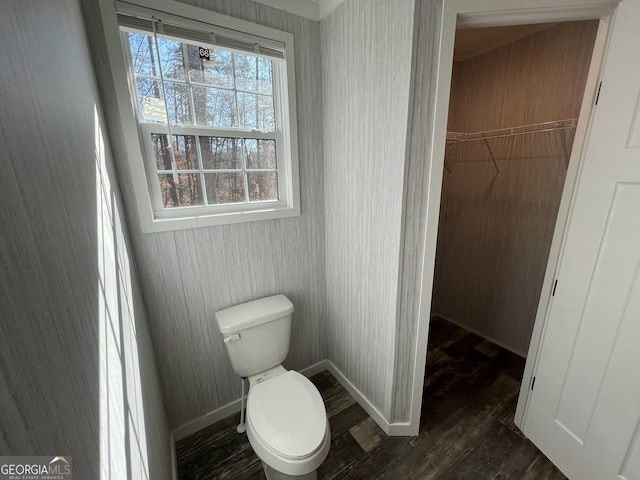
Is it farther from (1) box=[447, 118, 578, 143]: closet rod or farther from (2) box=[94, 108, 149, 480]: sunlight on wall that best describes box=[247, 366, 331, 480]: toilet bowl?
(1) box=[447, 118, 578, 143]: closet rod

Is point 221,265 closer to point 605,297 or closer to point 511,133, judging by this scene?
point 605,297

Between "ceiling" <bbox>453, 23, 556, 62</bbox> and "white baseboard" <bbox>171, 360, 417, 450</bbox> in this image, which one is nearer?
"white baseboard" <bbox>171, 360, 417, 450</bbox>

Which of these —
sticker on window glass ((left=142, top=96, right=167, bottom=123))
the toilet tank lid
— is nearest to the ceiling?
sticker on window glass ((left=142, top=96, right=167, bottom=123))

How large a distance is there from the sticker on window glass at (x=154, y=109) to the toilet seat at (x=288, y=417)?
4.65ft

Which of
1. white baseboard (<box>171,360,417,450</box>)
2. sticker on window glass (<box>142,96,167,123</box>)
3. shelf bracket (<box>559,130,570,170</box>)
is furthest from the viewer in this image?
shelf bracket (<box>559,130,570,170</box>)

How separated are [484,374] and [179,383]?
209 cm

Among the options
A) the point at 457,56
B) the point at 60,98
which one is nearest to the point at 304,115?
the point at 60,98

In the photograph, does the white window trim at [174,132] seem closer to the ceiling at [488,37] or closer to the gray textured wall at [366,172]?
the gray textured wall at [366,172]

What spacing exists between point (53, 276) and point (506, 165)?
2.58 meters

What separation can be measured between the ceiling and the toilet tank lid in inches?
83.9

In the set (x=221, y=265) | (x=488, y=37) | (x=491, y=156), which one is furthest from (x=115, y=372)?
(x=488, y=37)

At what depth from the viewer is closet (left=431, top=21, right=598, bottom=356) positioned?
5.70ft

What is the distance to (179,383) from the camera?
58.3 inches

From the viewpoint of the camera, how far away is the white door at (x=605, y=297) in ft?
3.17
